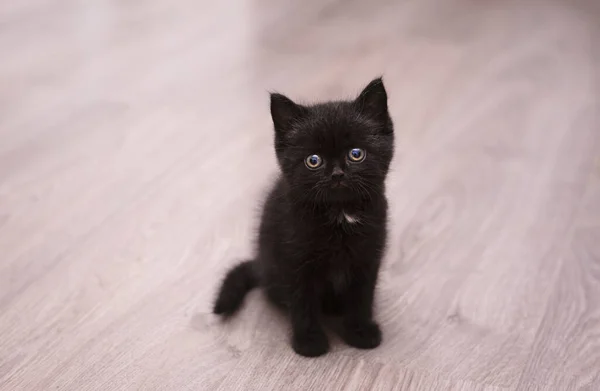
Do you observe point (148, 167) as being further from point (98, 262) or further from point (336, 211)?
point (336, 211)

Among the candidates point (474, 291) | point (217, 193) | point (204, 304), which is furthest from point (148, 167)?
point (474, 291)

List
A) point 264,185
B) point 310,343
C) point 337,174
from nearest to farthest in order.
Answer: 1. point 337,174
2. point 310,343
3. point 264,185

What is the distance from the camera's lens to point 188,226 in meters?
1.82

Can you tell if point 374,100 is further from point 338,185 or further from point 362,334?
point 362,334

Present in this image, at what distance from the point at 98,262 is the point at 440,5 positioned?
6.69 feet

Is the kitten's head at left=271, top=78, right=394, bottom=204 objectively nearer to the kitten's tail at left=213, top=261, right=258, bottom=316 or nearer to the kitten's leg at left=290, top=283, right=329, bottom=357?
the kitten's leg at left=290, top=283, right=329, bottom=357

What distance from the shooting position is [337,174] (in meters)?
1.27

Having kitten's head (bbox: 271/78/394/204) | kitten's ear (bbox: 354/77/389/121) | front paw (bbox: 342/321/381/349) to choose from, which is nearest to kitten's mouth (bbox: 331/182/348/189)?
kitten's head (bbox: 271/78/394/204)

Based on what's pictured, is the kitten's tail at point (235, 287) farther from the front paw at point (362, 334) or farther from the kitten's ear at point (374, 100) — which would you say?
the kitten's ear at point (374, 100)

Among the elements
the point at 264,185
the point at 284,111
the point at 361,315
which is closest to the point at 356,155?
the point at 284,111

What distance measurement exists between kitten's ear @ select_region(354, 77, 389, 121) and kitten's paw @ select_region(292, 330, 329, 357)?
0.43 meters

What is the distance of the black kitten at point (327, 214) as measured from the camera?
1296 millimetres

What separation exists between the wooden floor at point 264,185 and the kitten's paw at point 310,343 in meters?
0.02

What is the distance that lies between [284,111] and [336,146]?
0.39 ft
